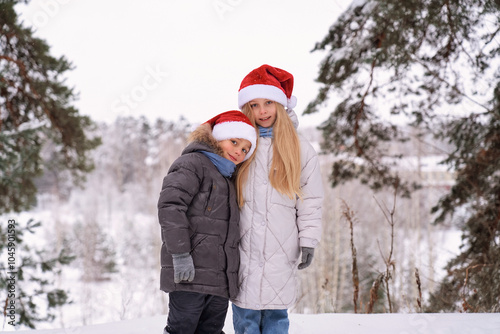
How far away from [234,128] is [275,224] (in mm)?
659

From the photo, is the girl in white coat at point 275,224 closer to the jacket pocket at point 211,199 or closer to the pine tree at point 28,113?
the jacket pocket at point 211,199

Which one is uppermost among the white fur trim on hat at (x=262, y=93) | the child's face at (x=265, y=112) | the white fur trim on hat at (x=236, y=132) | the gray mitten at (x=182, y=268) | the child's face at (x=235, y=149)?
the white fur trim on hat at (x=262, y=93)

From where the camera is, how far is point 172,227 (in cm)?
197

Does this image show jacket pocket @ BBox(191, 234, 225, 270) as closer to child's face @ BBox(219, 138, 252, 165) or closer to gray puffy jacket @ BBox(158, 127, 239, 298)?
gray puffy jacket @ BBox(158, 127, 239, 298)

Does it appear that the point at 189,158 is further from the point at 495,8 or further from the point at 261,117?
the point at 495,8

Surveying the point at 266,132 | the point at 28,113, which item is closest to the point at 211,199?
the point at 266,132

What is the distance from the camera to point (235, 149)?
2320 mm

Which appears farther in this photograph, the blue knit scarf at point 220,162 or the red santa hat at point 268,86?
the red santa hat at point 268,86

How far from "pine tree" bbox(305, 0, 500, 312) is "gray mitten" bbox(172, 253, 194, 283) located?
2941mm

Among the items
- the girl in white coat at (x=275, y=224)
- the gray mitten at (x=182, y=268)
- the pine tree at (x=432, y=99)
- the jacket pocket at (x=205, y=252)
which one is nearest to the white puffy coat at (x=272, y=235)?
the girl in white coat at (x=275, y=224)

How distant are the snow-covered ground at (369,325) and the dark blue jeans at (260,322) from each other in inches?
15.0

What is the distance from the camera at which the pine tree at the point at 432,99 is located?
4012 mm

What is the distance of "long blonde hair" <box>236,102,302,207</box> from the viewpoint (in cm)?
231
